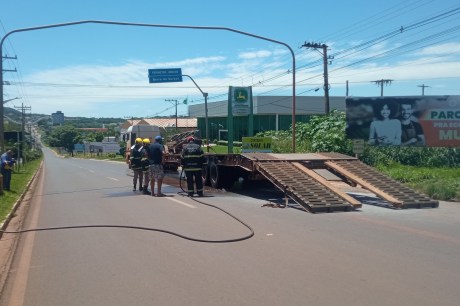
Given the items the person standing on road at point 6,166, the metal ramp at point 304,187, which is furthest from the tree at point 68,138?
the metal ramp at point 304,187

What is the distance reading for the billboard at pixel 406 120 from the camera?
25250mm

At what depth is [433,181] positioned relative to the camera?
57.6 ft

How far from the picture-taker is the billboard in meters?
25.2

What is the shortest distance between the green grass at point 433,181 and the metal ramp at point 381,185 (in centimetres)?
223

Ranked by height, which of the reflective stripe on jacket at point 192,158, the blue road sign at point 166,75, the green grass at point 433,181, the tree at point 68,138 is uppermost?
the blue road sign at point 166,75

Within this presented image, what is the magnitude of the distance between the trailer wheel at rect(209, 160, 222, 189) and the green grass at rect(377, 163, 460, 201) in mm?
6529

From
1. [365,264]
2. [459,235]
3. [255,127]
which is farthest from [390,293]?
[255,127]

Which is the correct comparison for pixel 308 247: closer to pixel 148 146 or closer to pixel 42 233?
pixel 42 233

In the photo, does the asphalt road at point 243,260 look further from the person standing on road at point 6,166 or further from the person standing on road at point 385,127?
the person standing on road at point 385,127

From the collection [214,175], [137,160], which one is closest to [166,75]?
[214,175]

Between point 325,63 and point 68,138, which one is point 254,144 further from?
point 68,138

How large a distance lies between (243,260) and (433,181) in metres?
12.3

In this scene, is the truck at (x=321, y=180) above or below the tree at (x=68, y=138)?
above

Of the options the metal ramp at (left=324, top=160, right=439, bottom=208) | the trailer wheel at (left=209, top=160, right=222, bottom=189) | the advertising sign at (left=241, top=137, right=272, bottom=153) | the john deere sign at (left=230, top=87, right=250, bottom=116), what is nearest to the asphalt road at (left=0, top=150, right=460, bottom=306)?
the metal ramp at (left=324, top=160, right=439, bottom=208)
